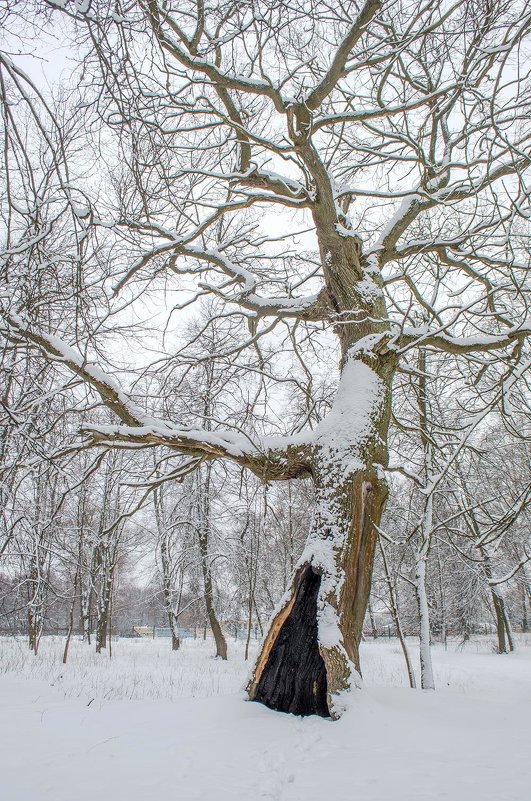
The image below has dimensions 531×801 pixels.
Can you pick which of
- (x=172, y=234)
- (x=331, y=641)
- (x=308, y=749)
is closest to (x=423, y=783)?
(x=308, y=749)

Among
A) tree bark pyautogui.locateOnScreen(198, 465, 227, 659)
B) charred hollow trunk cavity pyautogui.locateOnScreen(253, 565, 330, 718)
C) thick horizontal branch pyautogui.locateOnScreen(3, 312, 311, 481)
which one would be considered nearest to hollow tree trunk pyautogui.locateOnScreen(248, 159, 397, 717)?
charred hollow trunk cavity pyautogui.locateOnScreen(253, 565, 330, 718)

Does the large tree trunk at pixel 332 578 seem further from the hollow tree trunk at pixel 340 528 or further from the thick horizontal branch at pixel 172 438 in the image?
the thick horizontal branch at pixel 172 438

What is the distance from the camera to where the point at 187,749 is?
2.82m

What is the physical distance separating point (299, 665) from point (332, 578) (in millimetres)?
744

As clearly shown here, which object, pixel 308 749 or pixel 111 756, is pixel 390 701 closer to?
pixel 308 749

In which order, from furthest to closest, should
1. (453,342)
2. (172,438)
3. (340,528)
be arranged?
(453,342) < (172,438) < (340,528)

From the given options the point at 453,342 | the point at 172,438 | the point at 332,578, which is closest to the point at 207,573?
the point at 172,438

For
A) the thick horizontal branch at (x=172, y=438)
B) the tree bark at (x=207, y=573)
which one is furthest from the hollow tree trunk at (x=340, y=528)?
Answer: the tree bark at (x=207, y=573)

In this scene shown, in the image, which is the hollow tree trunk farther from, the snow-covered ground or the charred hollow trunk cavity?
the snow-covered ground

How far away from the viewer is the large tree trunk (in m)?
3.66

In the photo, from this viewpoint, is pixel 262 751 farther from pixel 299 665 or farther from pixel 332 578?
pixel 332 578

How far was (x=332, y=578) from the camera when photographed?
379cm

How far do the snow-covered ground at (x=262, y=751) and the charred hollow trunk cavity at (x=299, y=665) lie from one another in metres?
0.14

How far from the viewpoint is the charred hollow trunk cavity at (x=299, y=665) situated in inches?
144
